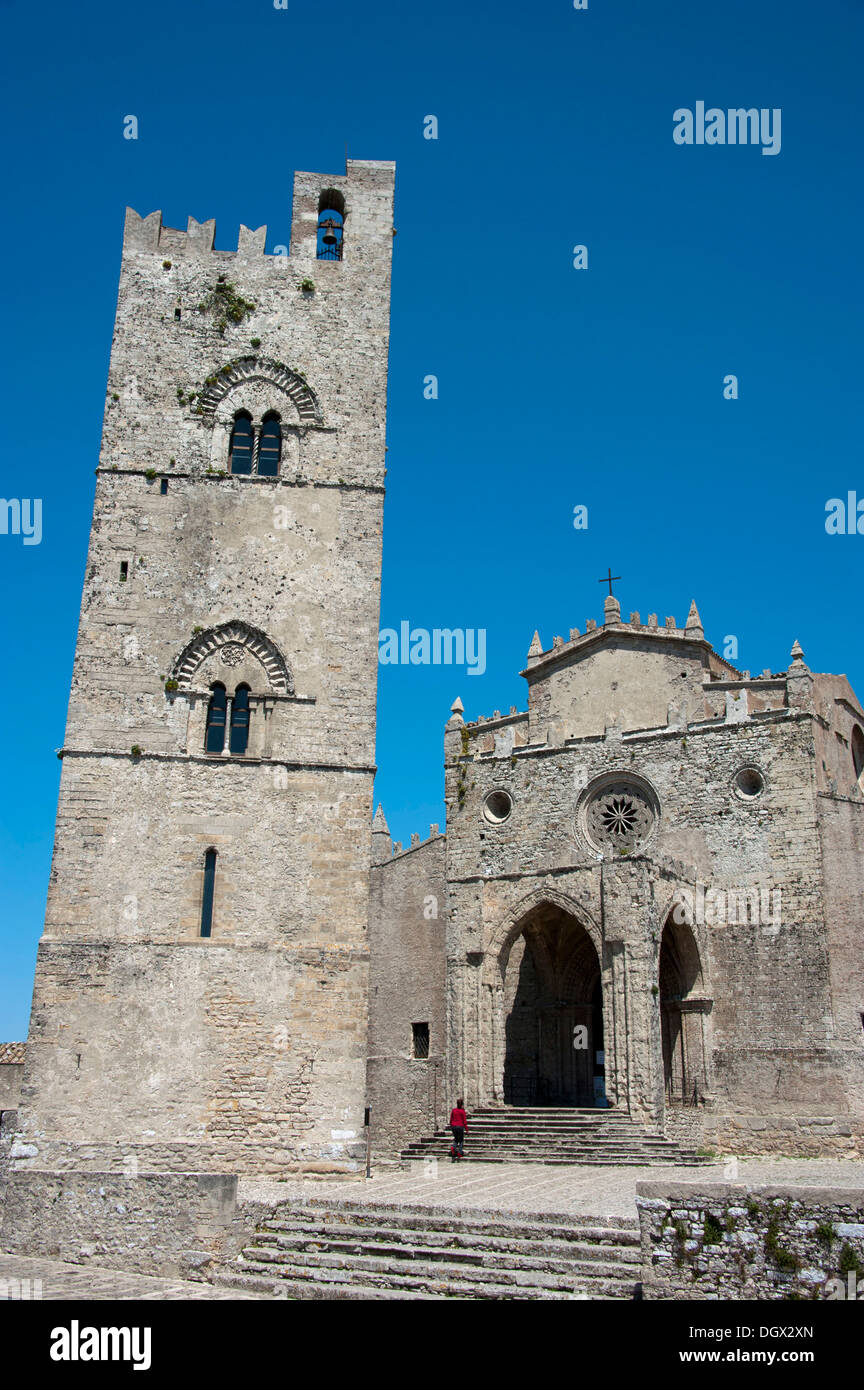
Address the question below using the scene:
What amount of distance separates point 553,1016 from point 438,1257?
Answer: 18.1m

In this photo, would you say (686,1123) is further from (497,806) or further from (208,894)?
(208,894)

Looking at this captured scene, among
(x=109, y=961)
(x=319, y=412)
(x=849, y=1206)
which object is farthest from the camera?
(x=319, y=412)

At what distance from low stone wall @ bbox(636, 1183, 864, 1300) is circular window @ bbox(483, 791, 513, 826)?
66.3 feet

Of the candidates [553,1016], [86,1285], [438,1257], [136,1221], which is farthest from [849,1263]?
[553,1016]

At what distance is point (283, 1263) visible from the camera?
11102 mm

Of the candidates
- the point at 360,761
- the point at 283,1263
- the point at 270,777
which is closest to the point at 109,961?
the point at 270,777

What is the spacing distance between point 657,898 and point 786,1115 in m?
5.11

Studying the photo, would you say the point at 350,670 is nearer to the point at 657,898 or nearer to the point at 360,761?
the point at 360,761

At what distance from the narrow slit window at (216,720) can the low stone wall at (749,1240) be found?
1053 cm

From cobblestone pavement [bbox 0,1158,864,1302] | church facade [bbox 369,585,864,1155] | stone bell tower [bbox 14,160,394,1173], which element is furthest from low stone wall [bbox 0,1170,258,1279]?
church facade [bbox 369,585,864,1155]

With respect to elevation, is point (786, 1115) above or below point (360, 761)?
below

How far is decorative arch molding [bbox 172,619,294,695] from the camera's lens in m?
17.8

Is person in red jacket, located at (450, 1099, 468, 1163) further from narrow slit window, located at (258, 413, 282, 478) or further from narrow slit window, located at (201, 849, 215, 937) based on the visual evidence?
narrow slit window, located at (258, 413, 282, 478)

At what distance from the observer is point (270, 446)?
19.0 metres
